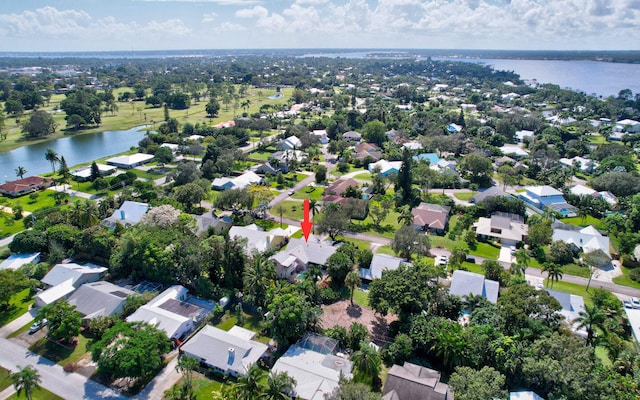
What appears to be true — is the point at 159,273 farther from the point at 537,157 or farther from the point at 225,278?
the point at 537,157

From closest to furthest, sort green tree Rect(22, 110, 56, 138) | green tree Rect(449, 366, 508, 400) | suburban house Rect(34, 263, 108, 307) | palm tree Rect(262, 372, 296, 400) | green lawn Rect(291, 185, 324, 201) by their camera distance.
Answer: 1. green tree Rect(449, 366, 508, 400)
2. palm tree Rect(262, 372, 296, 400)
3. suburban house Rect(34, 263, 108, 307)
4. green lawn Rect(291, 185, 324, 201)
5. green tree Rect(22, 110, 56, 138)

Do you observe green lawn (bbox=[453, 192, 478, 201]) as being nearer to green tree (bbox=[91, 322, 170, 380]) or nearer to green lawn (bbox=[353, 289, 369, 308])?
green lawn (bbox=[353, 289, 369, 308])

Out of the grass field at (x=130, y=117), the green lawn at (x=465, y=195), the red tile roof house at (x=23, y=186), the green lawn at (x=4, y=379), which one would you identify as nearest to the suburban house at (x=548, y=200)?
the green lawn at (x=465, y=195)

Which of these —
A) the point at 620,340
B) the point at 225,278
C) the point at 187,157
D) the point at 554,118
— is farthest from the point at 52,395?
the point at 554,118

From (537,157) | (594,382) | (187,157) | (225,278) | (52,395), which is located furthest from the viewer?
(187,157)

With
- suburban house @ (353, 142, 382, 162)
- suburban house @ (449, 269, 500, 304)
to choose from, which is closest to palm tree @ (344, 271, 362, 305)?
suburban house @ (449, 269, 500, 304)
